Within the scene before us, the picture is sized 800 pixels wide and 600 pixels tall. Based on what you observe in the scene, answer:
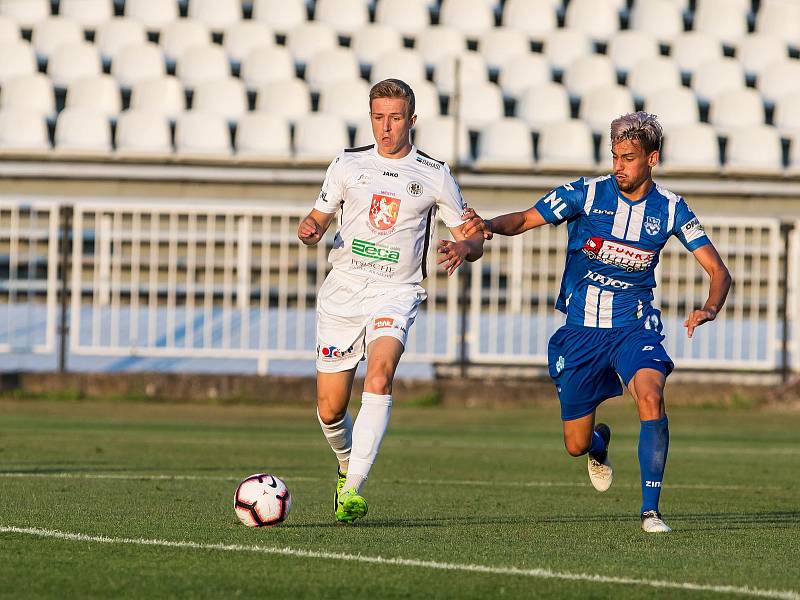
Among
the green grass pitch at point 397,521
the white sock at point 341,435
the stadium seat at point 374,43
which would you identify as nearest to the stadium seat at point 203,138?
the stadium seat at point 374,43

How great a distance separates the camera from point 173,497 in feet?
26.2

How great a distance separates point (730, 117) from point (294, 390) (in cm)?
832

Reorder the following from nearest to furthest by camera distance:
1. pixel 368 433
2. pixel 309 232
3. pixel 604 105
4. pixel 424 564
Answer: pixel 424 564 < pixel 368 433 < pixel 309 232 < pixel 604 105

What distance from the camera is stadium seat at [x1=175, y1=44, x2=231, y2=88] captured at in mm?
22016

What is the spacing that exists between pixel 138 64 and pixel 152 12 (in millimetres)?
1395

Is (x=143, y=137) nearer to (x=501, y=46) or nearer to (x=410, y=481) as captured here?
(x=501, y=46)

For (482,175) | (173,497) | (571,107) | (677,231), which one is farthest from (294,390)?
(677,231)

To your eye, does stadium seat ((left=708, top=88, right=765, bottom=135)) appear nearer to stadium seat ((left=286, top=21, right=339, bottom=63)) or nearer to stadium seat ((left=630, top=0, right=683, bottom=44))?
stadium seat ((left=630, top=0, right=683, bottom=44))

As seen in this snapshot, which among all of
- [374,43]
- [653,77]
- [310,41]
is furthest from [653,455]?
[310,41]

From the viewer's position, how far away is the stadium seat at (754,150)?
21.1 meters

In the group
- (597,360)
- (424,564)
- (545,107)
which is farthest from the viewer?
(545,107)

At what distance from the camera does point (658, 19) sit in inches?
938

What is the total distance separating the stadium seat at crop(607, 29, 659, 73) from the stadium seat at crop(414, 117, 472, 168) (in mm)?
3376

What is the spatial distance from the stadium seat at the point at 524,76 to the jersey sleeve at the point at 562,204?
15.3m
